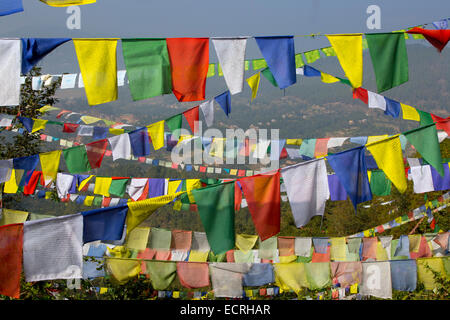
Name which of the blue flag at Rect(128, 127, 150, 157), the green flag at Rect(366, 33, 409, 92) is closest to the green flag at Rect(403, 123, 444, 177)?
the green flag at Rect(366, 33, 409, 92)

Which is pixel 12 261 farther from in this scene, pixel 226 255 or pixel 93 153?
pixel 226 255

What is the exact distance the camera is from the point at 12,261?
5.77 m

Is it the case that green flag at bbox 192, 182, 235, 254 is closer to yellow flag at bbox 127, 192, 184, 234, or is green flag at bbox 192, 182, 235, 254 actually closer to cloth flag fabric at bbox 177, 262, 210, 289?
yellow flag at bbox 127, 192, 184, 234

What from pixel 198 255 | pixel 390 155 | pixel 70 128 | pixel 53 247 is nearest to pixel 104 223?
pixel 53 247

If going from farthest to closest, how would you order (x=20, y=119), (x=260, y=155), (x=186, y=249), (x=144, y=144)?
1. (x=260, y=155)
2. (x=20, y=119)
3. (x=186, y=249)
4. (x=144, y=144)

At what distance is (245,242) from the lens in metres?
16.0

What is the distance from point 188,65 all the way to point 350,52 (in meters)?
2.36

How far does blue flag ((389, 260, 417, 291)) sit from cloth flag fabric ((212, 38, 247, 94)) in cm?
515

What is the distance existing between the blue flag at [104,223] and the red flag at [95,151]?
605 cm

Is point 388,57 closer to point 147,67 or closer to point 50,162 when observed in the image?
point 147,67

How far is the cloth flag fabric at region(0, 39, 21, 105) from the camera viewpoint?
645cm

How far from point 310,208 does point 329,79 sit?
16.8 feet

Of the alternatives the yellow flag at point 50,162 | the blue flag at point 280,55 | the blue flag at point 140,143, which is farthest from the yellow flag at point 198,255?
the blue flag at point 280,55
